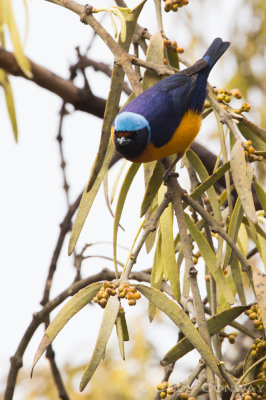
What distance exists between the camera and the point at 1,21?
49.5 inches

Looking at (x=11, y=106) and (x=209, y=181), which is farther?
(x=11, y=106)

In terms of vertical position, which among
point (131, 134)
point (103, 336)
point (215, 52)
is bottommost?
point (103, 336)

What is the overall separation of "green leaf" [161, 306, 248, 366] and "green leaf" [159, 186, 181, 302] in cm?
10

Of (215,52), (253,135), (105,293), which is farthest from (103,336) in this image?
(215,52)

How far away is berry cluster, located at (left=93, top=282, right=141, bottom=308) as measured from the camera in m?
1.01

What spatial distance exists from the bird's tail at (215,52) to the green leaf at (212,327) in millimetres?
871

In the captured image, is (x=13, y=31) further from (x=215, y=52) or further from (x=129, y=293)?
(x=215, y=52)

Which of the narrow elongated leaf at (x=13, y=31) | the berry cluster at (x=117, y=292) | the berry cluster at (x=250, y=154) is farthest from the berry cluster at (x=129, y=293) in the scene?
the narrow elongated leaf at (x=13, y=31)

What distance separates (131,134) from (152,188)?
0.29m

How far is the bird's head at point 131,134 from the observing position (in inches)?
59.1

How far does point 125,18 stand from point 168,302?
0.65 m

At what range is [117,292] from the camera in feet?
3.42

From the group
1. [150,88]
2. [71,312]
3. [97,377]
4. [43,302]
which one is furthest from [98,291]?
[97,377]

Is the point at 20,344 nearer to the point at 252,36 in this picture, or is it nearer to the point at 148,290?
the point at 148,290
